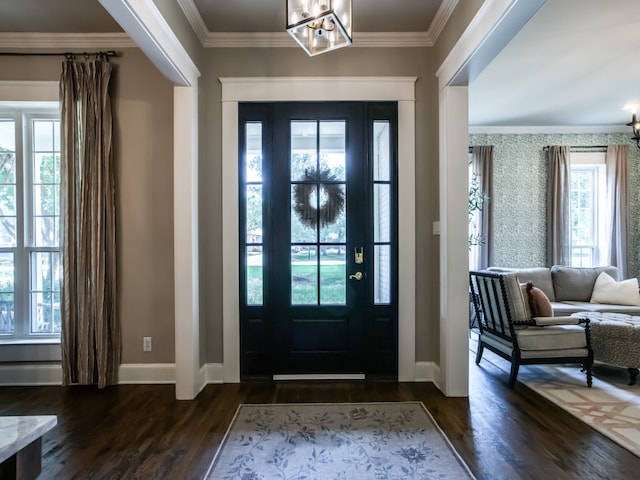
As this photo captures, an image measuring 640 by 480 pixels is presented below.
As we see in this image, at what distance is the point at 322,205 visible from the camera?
10.7 ft

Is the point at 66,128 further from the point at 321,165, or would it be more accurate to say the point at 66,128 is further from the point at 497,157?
the point at 497,157

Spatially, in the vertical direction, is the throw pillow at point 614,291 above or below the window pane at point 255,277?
below

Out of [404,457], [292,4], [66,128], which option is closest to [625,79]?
Result: [292,4]

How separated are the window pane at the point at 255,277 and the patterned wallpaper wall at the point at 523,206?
406cm

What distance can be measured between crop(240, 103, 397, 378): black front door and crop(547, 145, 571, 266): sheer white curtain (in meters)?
3.76

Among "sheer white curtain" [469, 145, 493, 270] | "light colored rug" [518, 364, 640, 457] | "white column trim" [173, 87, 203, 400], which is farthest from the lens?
"sheer white curtain" [469, 145, 493, 270]

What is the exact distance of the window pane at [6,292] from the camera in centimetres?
333

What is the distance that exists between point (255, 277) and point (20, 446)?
2.47 meters

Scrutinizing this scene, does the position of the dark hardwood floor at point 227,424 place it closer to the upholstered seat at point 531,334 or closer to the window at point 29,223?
the upholstered seat at point 531,334

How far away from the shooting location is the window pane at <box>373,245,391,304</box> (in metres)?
3.29

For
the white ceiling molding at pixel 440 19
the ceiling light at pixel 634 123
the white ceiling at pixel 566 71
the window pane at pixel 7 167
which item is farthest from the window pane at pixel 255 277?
the ceiling light at pixel 634 123

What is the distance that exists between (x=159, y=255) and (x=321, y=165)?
161 cm

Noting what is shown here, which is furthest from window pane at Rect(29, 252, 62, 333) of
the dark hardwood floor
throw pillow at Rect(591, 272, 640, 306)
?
throw pillow at Rect(591, 272, 640, 306)

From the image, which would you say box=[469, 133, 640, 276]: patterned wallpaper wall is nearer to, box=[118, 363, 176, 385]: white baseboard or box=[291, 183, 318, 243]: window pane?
box=[291, 183, 318, 243]: window pane
